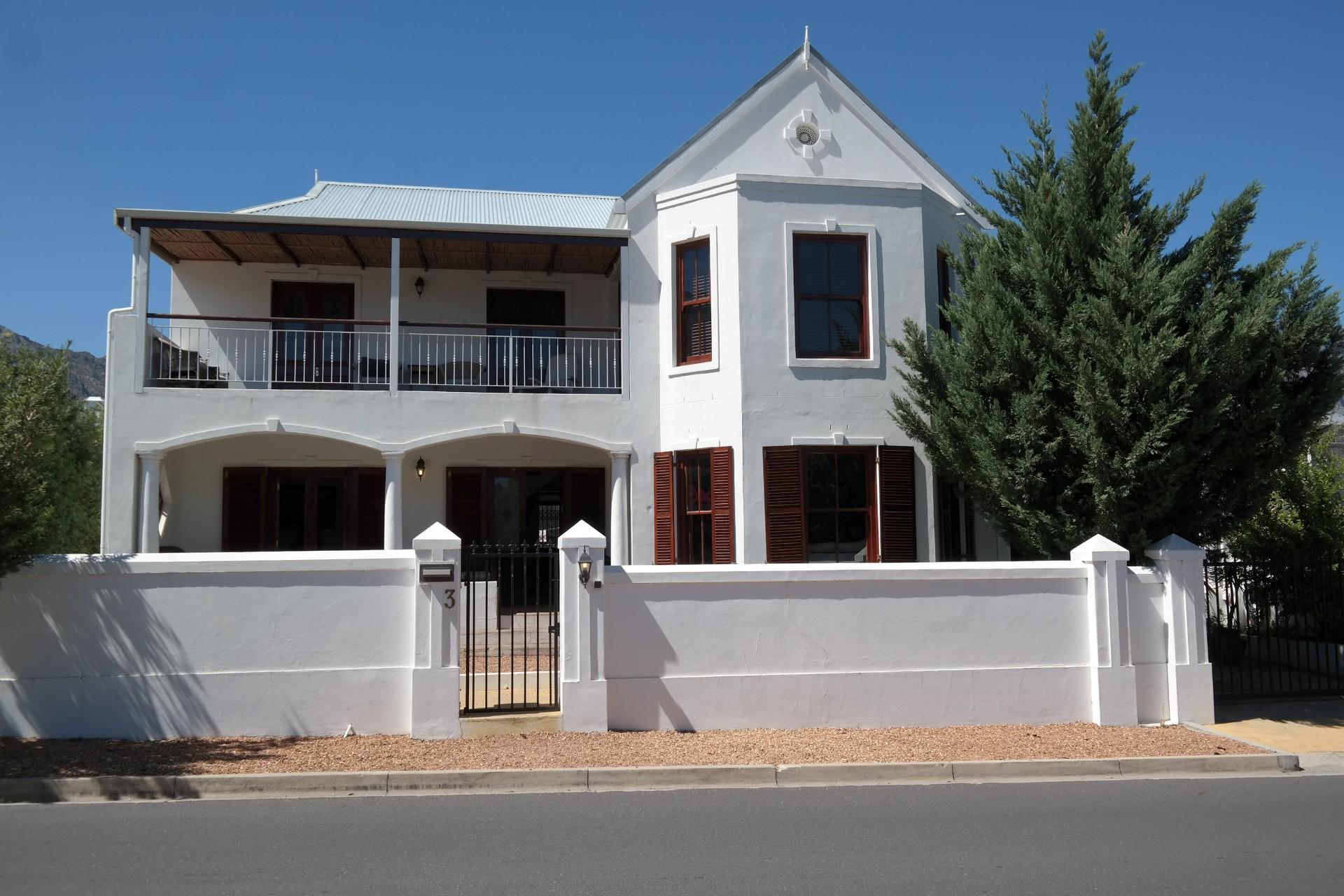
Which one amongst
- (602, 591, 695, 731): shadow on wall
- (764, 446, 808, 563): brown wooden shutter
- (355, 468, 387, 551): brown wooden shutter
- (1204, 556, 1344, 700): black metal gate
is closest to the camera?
(602, 591, 695, 731): shadow on wall

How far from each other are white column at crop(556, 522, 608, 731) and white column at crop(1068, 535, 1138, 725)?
508 cm

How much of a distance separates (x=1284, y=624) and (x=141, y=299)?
16.4 metres

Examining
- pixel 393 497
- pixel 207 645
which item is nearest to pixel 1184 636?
pixel 207 645

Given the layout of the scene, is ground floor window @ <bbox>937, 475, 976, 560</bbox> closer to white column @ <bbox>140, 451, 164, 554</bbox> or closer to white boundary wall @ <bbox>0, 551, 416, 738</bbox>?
white boundary wall @ <bbox>0, 551, 416, 738</bbox>

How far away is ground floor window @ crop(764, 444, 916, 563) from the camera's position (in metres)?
13.8

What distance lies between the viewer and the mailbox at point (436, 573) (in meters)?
9.48

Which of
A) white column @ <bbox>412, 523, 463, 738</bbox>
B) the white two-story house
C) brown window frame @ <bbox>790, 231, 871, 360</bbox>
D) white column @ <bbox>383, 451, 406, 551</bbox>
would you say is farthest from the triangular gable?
white column @ <bbox>412, 523, 463, 738</bbox>

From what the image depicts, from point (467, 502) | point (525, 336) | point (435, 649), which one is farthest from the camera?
point (467, 502)

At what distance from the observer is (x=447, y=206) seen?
19.3 metres

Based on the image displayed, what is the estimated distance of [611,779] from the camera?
27.7 feet

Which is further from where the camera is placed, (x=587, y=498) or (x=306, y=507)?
(x=587, y=498)

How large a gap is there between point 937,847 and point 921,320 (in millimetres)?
9298

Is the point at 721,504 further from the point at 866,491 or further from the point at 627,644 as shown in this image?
the point at 627,644

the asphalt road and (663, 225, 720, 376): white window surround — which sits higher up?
(663, 225, 720, 376): white window surround
